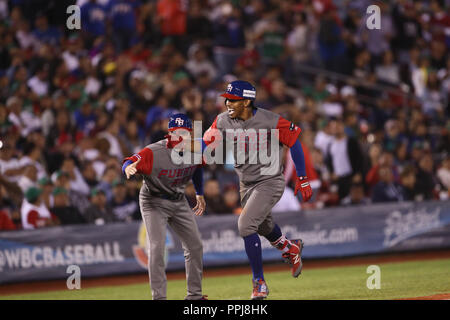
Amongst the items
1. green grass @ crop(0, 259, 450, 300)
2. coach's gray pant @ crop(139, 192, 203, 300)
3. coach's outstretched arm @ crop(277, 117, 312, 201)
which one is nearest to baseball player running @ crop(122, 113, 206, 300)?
coach's gray pant @ crop(139, 192, 203, 300)

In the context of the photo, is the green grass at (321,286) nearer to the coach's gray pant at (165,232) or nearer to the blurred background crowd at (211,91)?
the coach's gray pant at (165,232)

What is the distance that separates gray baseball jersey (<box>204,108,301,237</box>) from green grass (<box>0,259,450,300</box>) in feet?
4.47

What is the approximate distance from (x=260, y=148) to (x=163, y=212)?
1274 millimetres

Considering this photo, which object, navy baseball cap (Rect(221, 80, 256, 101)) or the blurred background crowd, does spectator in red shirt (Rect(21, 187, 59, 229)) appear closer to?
the blurred background crowd

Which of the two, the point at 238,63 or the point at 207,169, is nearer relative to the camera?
the point at 207,169

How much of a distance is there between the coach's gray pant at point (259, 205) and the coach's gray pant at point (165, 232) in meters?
0.59

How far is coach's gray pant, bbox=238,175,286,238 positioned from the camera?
27.4 ft

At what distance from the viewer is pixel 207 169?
49.9 feet

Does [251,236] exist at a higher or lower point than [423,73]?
lower

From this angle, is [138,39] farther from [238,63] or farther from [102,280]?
[102,280]

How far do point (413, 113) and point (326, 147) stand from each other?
3482 mm

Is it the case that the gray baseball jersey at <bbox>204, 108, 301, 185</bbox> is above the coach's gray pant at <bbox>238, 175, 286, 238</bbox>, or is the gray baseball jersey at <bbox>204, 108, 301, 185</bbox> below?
above
